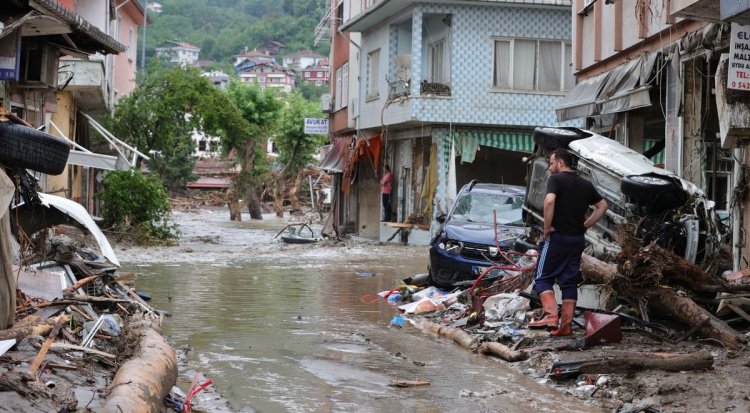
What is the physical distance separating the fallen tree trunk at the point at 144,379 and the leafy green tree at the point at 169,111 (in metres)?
23.1

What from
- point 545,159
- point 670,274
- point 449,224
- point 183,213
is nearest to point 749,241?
point 670,274

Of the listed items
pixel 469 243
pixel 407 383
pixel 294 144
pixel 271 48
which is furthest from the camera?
pixel 271 48

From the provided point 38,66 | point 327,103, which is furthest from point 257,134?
point 38,66

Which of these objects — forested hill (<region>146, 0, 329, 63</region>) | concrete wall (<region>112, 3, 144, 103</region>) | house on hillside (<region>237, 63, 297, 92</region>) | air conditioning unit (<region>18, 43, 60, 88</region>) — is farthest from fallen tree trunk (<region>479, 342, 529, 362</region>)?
forested hill (<region>146, 0, 329, 63</region>)

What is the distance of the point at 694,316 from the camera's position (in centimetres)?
934

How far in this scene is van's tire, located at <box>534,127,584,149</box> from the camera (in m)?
12.9

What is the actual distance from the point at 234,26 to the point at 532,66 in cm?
15472

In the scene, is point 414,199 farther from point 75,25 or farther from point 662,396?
point 662,396

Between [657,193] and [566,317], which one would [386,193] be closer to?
[657,193]

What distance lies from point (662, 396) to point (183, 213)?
51.4 meters

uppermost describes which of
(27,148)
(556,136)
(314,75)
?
(314,75)

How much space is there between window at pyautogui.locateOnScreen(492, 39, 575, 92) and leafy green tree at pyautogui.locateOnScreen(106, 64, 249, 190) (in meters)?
8.90

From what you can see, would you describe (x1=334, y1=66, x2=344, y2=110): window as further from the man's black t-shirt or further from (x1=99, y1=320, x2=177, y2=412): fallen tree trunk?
(x1=99, y1=320, x2=177, y2=412): fallen tree trunk

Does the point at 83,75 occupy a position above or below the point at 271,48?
below
